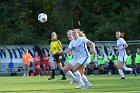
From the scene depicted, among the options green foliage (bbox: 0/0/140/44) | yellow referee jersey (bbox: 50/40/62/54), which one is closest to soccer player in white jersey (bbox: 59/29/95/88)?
yellow referee jersey (bbox: 50/40/62/54)

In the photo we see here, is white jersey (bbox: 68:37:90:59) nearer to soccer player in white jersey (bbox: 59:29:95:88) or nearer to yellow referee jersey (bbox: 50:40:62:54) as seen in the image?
soccer player in white jersey (bbox: 59:29:95:88)

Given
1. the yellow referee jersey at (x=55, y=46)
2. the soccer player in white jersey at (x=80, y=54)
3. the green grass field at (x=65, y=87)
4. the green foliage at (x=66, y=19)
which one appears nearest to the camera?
the green grass field at (x=65, y=87)

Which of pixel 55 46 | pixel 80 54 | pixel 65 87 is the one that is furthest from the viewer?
pixel 55 46

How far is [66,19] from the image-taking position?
2203 inches

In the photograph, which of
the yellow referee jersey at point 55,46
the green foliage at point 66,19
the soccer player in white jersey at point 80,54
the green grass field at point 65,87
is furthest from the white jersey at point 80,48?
the green foliage at point 66,19

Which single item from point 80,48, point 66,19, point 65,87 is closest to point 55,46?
point 65,87

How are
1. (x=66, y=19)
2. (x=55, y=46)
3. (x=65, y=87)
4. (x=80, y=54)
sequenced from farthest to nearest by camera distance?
1. (x=66, y=19)
2. (x=55, y=46)
3. (x=65, y=87)
4. (x=80, y=54)

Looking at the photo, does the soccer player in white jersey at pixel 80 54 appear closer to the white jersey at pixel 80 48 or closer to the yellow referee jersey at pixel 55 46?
the white jersey at pixel 80 48

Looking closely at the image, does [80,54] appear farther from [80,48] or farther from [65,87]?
[65,87]

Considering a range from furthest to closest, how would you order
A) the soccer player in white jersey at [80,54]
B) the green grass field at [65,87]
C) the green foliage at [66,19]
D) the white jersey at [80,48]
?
the green foliage at [66,19]
the white jersey at [80,48]
the soccer player in white jersey at [80,54]
the green grass field at [65,87]

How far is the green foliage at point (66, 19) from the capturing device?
5150cm

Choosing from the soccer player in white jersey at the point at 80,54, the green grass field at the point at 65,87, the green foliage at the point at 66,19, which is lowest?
the green grass field at the point at 65,87

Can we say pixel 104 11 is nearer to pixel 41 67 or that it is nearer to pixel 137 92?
pixel 41 67

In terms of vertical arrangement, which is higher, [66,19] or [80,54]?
[66,19]
